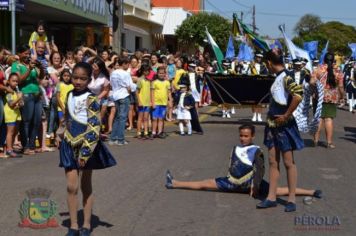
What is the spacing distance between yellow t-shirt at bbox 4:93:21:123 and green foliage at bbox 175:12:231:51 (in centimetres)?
3534

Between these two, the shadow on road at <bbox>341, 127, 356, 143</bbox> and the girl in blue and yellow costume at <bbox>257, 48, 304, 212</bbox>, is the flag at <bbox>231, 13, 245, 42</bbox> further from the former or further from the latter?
the girl in blue and yellow costume at <bbox>257, 48, 304, 212</bbox>

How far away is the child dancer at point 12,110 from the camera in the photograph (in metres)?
11.3

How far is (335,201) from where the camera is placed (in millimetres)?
7984

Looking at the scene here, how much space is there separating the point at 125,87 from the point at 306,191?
19.7 ft

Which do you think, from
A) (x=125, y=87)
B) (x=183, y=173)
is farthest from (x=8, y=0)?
(x=183, y=173)

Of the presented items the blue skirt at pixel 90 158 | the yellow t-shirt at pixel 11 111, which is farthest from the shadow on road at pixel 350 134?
the blue skirt at pixel 90 158

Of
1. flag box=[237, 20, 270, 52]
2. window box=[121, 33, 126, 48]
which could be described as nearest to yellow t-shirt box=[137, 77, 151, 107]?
flag box=[237, 20, 270, 52]

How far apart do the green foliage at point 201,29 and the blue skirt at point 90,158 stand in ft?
132

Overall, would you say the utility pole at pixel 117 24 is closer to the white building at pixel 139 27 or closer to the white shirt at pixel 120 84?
the white shirt at pixel 120 84

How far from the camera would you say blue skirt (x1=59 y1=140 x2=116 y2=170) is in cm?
603

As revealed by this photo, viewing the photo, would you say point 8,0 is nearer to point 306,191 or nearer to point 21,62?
point 21,62

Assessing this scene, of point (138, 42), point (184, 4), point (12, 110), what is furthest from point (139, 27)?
point (12, 110)

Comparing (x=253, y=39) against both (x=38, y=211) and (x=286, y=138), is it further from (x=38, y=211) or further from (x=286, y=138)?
(x=38, y=211)

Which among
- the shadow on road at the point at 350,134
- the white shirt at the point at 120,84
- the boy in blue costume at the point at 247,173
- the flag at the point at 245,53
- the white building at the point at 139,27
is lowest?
the shadow on road at the point at 350,134
